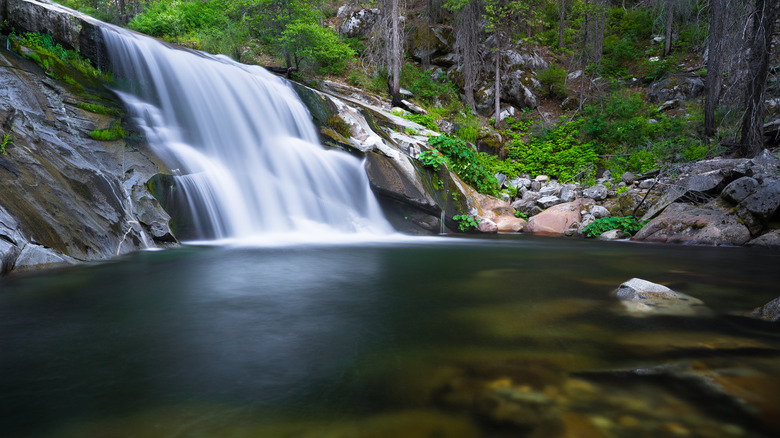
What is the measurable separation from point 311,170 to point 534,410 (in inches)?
342

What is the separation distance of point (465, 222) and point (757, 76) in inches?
289

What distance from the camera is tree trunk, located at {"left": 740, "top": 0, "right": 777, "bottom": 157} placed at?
27.5 feet

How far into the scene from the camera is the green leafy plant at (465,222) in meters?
10.7

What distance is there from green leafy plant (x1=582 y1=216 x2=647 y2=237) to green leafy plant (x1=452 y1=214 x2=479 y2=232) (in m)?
2.74

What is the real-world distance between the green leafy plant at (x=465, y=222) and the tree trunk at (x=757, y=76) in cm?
681

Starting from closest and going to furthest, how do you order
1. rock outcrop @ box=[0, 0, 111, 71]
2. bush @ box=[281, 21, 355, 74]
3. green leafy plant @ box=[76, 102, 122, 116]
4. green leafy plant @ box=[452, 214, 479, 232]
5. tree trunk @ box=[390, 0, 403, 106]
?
1. green leafy plant @ box=[76, 102, 122, 116]
2. rock outcrop @ box=[0, 0, 111, 71]
3. green leafy plant @ box=[452, 214, 479, 232]
4. bush @ box=[281, 21, 355, 74]
5. tree trunk @ box=[390, 0, 403, 106]

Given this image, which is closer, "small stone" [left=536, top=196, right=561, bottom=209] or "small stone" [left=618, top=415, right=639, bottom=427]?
"small stone" [left=618, top=415, right=639, bottom=427]

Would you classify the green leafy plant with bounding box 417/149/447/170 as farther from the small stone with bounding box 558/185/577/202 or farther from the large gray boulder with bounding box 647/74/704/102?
the large gray boulder with bounding box 647/74/704/102

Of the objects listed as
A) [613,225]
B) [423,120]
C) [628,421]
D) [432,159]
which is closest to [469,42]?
[423,120]

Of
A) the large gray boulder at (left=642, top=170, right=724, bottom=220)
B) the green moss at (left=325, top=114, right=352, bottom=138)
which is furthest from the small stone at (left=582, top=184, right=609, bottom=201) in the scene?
the green moss at (left=325, top=114, right=352, bottom=138)

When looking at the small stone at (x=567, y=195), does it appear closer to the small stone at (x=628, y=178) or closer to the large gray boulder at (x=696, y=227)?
the small stone at (x=628, y=178)

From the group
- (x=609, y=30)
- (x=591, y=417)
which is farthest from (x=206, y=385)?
(x=609, y=30)

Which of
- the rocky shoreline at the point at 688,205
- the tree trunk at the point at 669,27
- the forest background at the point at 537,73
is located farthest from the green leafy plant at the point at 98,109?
the tree trunk at the point at 669,27

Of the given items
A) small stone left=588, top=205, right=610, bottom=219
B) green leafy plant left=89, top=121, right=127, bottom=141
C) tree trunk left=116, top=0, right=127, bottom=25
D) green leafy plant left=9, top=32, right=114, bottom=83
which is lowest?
small stone left=588, top=205, right=610, bottom=219
